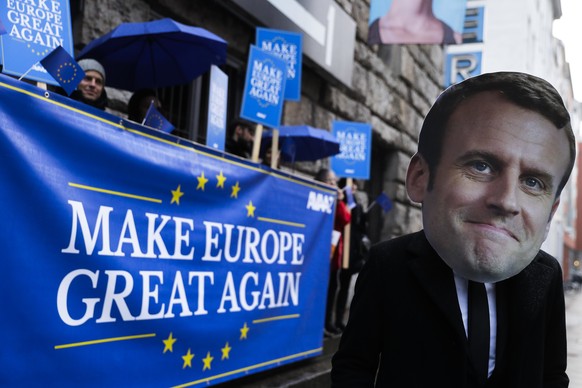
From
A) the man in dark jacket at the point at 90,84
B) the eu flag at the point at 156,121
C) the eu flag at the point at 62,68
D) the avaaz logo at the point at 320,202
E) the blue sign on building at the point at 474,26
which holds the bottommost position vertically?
the avaaz logo at the point at 320,202

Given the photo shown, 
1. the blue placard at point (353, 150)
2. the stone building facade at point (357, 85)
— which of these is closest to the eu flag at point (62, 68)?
the stone building facade at point (357, 85)

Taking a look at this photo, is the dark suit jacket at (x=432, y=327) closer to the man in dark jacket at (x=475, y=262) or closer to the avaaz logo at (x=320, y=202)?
the man in dark jacket at (x=475, y=262)

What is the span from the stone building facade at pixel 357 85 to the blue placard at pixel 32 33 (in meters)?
1.57

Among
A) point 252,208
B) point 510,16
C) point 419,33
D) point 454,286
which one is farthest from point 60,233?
point 510,16

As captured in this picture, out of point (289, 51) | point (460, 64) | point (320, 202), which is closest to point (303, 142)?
point (289, 51)

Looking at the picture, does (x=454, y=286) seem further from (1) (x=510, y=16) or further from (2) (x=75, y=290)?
(1) (x=510, y=16)

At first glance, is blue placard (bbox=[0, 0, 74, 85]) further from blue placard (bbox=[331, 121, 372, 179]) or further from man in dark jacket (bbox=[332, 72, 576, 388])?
blue placard (bbox=[331, 121, 372, 179])

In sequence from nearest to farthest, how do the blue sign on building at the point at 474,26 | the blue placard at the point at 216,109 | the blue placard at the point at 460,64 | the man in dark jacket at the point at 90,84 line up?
the man in dark jacket at the point at 90,84, the blue placard at the point at 216,109, the blue sign on building at the point at 474,26, the blue placard at the point at 460,64

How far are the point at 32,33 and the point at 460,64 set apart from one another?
12445 mm

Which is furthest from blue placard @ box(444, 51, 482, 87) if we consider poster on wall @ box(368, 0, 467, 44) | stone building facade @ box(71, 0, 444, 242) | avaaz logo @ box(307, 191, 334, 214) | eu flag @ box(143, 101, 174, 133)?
eu flag @ box(143, 101, 174, 133)

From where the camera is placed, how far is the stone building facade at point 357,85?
4.77 meters

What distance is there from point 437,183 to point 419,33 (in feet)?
25.4

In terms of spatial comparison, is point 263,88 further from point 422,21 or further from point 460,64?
point 460,64

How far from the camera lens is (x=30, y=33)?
9.05ft
